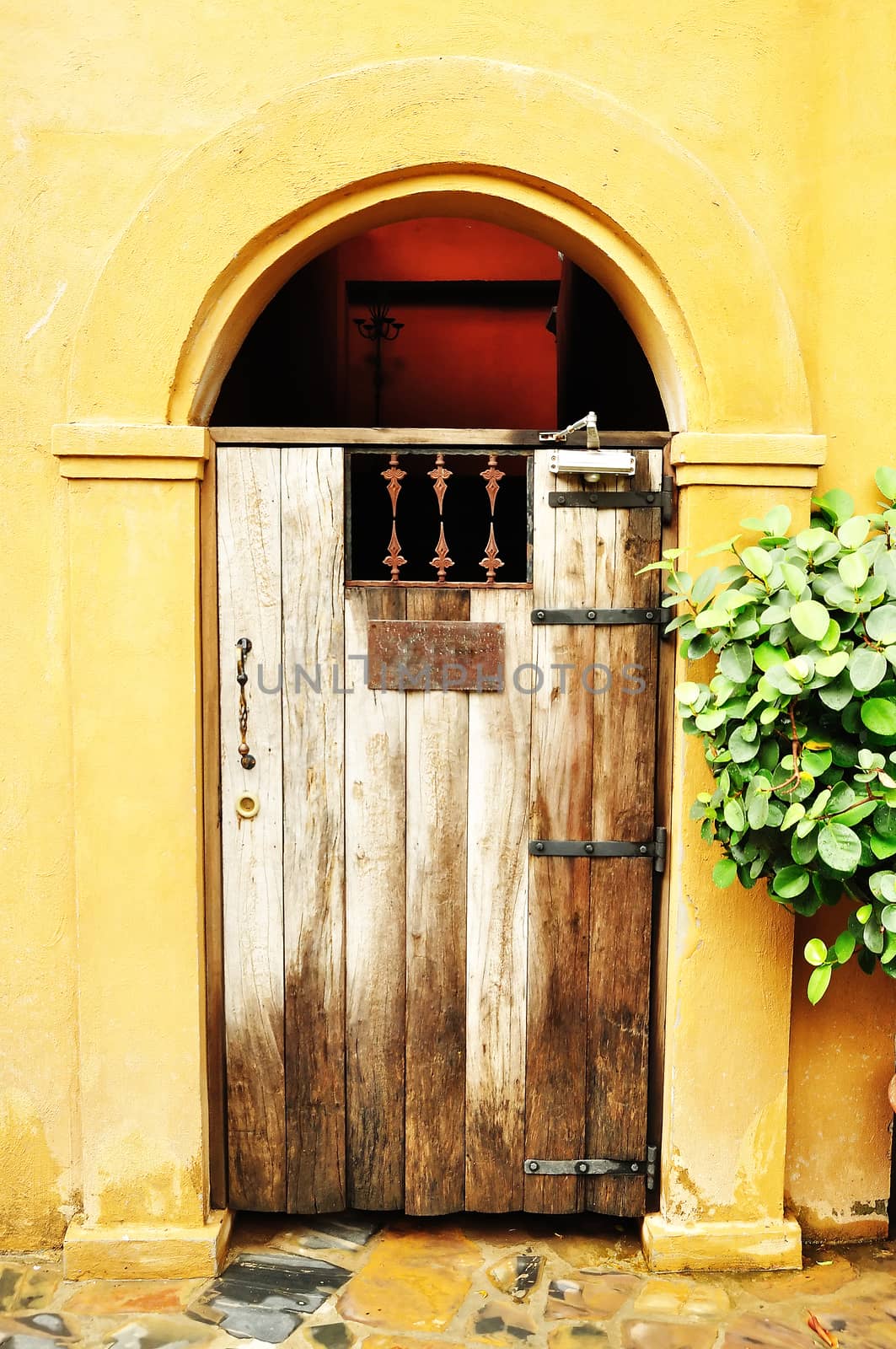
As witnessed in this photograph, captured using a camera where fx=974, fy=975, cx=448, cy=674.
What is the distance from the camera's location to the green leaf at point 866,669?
212cm

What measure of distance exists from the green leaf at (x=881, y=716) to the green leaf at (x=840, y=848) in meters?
0.24

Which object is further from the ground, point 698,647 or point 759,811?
point 698,647

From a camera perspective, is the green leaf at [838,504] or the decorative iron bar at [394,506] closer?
the green leaf at [838,504]

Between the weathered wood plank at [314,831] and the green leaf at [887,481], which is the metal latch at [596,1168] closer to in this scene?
the weathered wood plank at [314,831]

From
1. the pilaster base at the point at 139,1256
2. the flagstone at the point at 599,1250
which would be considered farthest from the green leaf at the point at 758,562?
the pilaster base at the point at 139,1256

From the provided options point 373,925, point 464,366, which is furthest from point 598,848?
point 464,366

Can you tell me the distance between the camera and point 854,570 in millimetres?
2156

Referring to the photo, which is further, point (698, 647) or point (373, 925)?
point (373, 925)

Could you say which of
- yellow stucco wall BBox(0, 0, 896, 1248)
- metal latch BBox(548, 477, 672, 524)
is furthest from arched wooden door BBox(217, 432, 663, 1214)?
yellow stucco wall BBox(0, 0, 896, 1248)

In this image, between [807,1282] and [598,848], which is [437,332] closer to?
[598,848]

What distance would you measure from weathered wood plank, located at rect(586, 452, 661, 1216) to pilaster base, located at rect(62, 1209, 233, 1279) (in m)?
1.12

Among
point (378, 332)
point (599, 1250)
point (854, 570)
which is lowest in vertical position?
point (599, 1250)

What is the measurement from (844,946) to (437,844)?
43.5 inches

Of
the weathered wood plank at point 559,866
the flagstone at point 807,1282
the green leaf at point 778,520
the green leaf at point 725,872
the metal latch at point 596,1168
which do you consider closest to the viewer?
the green leaf at point 778,520
